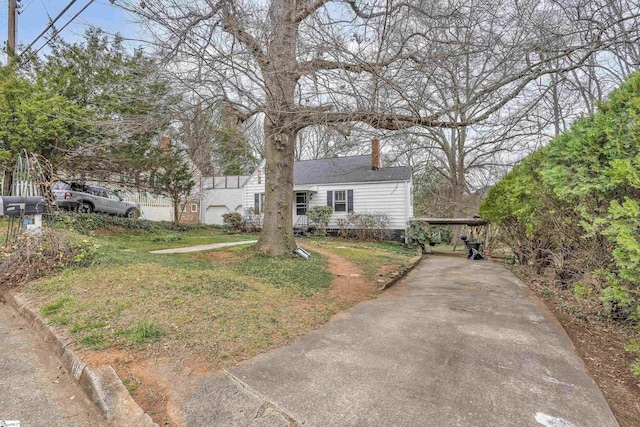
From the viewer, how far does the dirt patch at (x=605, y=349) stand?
2.52 metres

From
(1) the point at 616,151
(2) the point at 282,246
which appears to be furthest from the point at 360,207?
(1) the point at 616,151

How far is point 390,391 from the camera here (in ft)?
8.00

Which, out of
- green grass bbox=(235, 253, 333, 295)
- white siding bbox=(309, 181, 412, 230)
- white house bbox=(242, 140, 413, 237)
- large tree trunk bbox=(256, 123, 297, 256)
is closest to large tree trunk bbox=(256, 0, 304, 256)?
large tree trunk bbox=(256, 123, 297, 256)

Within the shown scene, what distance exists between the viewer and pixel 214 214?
75.8 feet

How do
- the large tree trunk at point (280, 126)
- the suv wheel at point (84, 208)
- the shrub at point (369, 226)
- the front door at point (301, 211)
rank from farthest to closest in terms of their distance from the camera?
the front door at point (301, 211)
the shrub at point (369, 226)
the suv wheel at point (84, 208)
the large tree trunk at point (280, 126)

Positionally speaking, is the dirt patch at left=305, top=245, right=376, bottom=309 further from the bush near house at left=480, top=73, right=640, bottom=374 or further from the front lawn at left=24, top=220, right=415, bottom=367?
the bush near house at left=480, top=73, right=640, bottom=374

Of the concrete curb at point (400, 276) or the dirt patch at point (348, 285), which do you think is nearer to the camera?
the dirt patch at point (348, 285)

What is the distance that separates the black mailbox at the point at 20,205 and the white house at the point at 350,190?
1139 centimetres

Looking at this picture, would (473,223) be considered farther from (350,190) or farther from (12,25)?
(12,25)

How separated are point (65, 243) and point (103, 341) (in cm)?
364

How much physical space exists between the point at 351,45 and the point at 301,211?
45.3ft

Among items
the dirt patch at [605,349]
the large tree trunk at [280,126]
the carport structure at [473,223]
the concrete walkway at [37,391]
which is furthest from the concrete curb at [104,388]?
the carport structure at [473,223]

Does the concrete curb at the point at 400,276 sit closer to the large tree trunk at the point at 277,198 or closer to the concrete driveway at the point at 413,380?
the concrete driveway at the point at 413,380

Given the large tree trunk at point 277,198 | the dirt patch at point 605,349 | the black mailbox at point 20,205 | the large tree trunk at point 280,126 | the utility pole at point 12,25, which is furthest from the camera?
the utility pole at point 12,25
